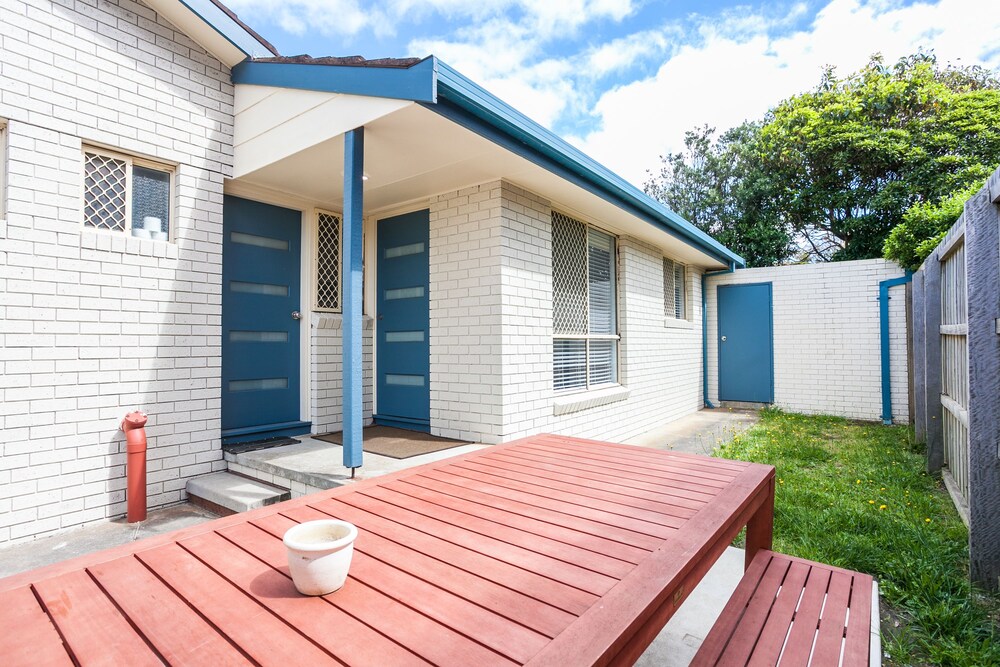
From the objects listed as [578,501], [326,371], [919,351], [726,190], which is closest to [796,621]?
[578,501]

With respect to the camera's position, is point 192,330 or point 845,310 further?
point 845,310

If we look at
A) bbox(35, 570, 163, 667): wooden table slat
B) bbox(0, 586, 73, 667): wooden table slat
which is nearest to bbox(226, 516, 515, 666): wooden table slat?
bbox(35, 570, 163, 667): wooden table slat

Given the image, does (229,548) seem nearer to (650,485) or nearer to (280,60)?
(650,485)

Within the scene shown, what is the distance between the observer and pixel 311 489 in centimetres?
302

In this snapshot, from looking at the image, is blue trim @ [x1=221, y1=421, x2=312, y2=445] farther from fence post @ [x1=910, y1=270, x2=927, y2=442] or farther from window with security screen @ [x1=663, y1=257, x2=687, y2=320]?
fence post @ [x1=910, y1=270, x2=927, y2=442]

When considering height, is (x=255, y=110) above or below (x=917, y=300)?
above

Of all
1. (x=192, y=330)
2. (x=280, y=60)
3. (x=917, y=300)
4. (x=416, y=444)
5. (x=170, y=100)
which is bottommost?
(x=416, y=444)

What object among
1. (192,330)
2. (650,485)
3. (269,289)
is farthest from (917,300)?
(192,330)

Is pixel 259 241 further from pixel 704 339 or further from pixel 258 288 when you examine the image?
pixel 704 339

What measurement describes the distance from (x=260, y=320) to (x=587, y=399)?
122 inches

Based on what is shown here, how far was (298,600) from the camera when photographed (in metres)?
1.13

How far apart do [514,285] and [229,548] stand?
2.91 meters

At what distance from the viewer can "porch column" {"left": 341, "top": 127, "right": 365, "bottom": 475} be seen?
294 centimetres

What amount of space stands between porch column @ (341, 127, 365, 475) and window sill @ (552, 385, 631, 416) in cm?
201
